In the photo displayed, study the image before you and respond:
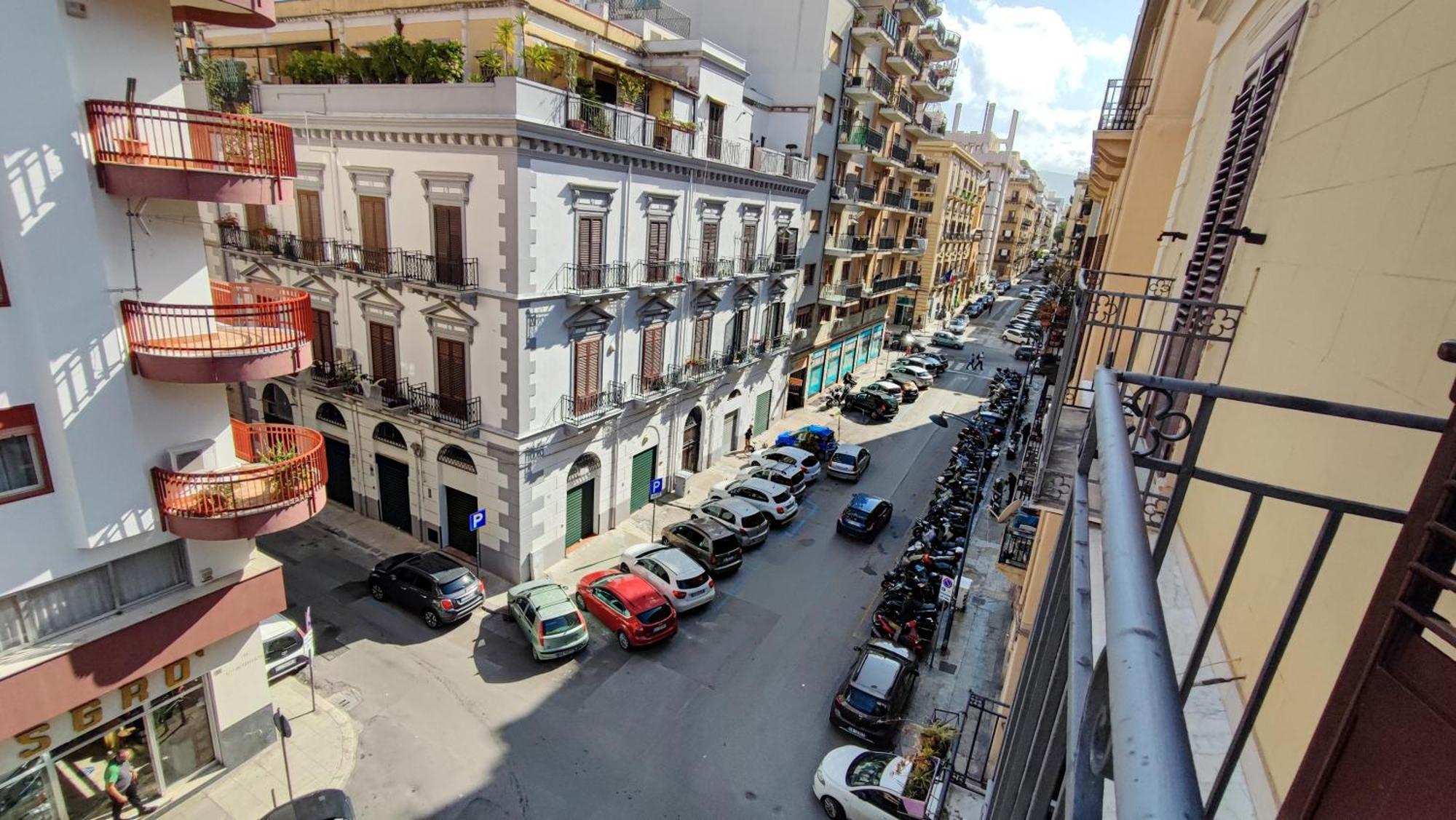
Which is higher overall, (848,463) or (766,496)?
(766,496)

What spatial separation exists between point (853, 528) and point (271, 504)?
1632cm

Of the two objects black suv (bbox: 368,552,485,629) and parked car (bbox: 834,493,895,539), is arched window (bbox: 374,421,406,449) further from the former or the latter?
parked car (bbox: 834,493,895,539)

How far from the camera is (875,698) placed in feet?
45.4

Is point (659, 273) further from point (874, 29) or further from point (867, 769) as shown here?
point (874, 29)

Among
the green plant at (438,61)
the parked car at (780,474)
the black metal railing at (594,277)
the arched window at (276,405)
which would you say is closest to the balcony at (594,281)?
the black metal railing at (594,277)

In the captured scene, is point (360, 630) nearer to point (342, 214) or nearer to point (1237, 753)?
point (342, 214)

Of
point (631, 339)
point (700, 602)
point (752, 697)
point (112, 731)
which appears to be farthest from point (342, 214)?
point (752, 697)

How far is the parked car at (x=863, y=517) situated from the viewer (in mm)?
22172

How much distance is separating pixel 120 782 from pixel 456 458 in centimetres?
922

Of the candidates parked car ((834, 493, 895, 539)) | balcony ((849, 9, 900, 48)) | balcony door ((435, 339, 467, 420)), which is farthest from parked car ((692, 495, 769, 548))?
balcony ((849, 9, 900, 48))

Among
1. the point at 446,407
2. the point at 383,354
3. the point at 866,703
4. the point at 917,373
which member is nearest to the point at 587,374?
the point at 446,407

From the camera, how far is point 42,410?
8.61 meters

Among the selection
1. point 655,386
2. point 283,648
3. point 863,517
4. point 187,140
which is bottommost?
point 283,648

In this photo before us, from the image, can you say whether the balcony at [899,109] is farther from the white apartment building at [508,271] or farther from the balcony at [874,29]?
the white apartment building at [508,271]
